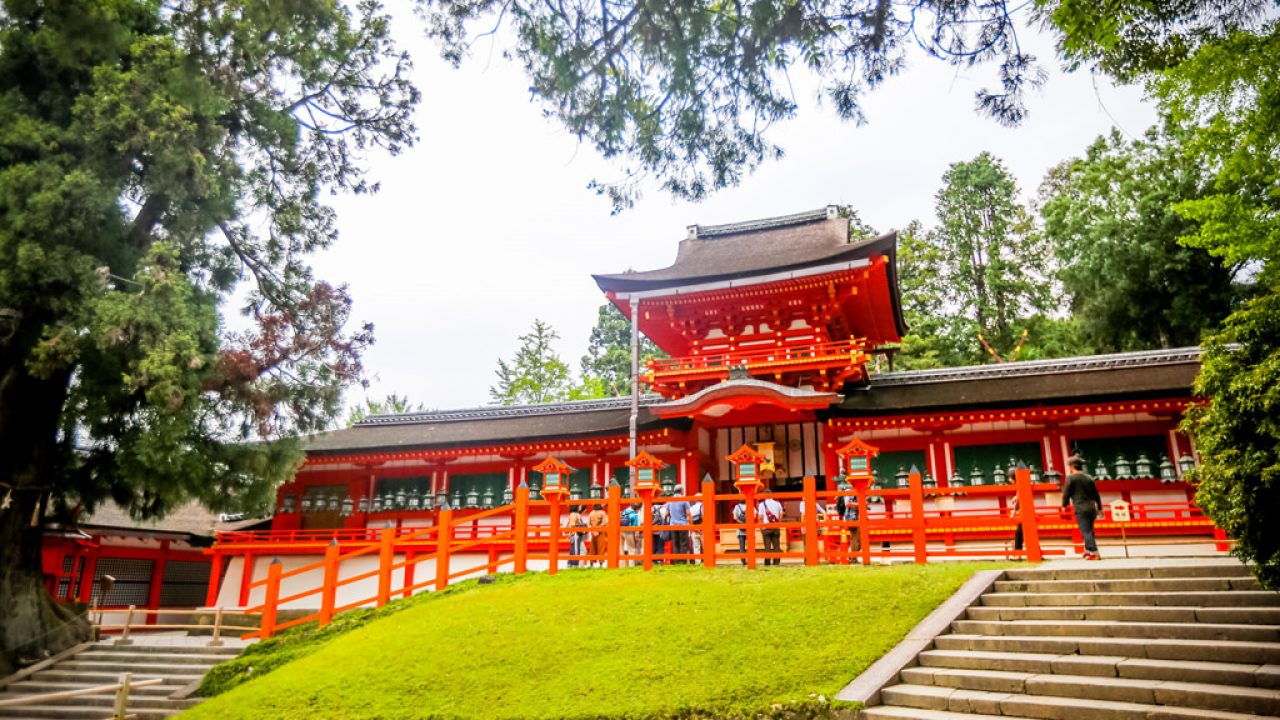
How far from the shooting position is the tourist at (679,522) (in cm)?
1287

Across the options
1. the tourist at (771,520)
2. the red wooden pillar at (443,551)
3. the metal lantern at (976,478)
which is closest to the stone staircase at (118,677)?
the red wooden pillar at (443,551)

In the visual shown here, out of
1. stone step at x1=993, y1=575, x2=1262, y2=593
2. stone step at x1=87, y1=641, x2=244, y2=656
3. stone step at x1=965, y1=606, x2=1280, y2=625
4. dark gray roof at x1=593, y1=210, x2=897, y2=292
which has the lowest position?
stone step at x1=87, y1=641, x2=244, y2=656

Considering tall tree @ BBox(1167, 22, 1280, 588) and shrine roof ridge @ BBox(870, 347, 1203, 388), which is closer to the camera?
tall tree @ BBox(1167, 22, 1280, 588)

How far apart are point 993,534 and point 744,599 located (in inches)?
340

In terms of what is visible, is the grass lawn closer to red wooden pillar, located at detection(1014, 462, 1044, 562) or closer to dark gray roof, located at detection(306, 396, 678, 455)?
red wooden pillar, located at detection(1014, 462, 1044, 562)

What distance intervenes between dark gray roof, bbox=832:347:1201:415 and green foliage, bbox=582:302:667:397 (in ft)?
67.6

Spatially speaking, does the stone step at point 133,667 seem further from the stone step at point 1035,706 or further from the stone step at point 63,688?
the stone step at point 1035,706

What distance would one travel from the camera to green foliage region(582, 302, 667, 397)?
39656 mm

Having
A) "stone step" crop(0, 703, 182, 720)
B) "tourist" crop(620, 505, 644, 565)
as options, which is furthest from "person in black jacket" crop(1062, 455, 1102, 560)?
"stone step" crop(0, 703, 182, 720)

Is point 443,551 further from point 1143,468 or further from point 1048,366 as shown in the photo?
point 1048,366

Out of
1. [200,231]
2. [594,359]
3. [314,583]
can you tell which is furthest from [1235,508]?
[594,359]

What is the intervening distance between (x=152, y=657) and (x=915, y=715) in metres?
14.1

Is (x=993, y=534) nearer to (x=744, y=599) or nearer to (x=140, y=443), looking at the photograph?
(x=744, y=599)

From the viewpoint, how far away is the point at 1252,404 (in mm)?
6801
